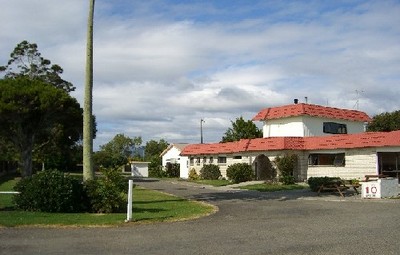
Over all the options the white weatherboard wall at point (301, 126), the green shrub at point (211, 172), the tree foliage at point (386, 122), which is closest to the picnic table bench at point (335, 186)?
the white weatherboard wall at point (301, 126)

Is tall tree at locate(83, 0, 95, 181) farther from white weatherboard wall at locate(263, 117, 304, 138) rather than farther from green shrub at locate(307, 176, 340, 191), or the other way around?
white weatherboard wall at locate(263, 117, 304, 138)

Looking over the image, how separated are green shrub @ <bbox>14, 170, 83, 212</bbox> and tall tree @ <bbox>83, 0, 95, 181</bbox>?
1.50 m

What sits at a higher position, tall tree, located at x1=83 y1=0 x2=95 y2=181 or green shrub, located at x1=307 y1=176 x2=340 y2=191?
tall tree, located at x1=83 y1=0 x2=95 y2=181

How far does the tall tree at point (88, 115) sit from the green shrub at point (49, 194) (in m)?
1.50

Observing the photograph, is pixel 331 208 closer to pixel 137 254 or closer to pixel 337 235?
pixel 337 235

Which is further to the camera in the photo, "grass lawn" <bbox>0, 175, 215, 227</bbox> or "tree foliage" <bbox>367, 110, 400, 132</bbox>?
"tree foliage" <bbox>367, 110, 400, 132</bbox>

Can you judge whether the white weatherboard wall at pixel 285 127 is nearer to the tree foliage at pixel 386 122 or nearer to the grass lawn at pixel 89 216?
the tree foliage at pixel 386 122

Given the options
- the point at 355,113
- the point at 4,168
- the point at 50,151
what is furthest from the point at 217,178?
the point at 4,168

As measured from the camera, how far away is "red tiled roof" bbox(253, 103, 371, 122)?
139ft

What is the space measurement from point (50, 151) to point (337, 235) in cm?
4380

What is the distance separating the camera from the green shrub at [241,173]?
38688 mm

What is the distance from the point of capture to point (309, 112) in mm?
42156

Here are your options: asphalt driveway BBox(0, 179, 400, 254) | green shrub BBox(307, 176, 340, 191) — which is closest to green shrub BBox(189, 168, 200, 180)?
green shrub BBox(307, 176, 340, 191)

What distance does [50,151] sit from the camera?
167 feet
